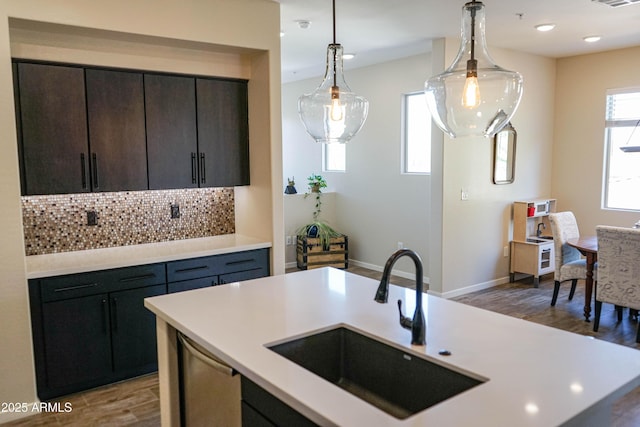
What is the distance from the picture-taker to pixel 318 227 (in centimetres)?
663

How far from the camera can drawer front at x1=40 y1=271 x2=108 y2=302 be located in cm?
306

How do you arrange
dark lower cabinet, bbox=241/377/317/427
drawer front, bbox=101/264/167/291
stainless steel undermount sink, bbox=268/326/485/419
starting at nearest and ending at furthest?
dark lower cabinet, bbox=241/377/317/427, stainless steel undermount sink, bbox=268/326/485/419, drawer front, bbox=101/264/167/291

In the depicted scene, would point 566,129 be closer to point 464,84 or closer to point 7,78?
point 464,84

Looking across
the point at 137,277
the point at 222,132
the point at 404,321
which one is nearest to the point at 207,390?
the point at 404,321

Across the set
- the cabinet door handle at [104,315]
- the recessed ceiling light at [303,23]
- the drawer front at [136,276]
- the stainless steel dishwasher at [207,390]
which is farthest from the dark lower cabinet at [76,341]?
the recessed ceiling light at [303,23]

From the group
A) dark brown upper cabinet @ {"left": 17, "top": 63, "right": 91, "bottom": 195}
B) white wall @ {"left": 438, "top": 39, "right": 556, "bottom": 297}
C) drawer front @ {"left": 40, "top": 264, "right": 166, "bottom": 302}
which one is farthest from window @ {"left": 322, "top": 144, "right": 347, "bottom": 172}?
dark brown upper cabinet @ {"left": 17, "top": 63, "right": 91, "bottom": 195}

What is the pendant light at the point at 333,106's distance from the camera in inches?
95.5

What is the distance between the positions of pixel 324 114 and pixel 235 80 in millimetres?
1833

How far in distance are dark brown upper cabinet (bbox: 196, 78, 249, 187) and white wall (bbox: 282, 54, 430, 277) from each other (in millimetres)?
2602

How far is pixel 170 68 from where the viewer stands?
12.2ft

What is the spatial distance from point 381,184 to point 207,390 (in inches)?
187

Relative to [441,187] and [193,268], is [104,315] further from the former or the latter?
[441,187]

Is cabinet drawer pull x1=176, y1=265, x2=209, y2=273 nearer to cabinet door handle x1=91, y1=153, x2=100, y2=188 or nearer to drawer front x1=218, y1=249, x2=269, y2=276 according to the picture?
drawer front x1=218, y1=249, x2=269, y2=276

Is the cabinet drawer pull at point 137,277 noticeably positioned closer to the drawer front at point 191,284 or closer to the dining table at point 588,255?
the drawer front at point 191,284
